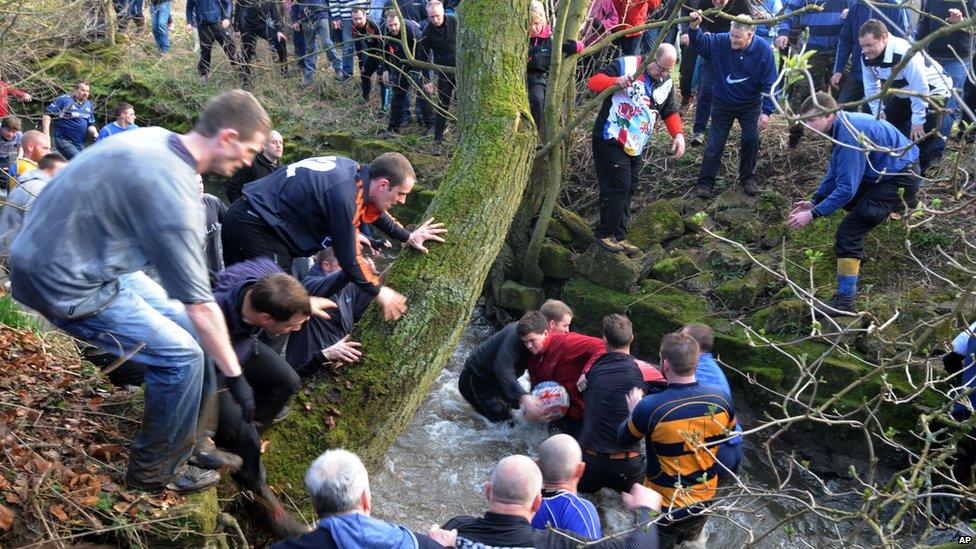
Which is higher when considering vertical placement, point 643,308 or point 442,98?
point 442,98

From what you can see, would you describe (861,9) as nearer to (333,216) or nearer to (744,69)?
(744,69)

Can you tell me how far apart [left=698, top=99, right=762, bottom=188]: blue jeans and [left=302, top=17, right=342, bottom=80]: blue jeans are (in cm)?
676

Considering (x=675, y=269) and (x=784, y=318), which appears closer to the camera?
(x=784, y=318)

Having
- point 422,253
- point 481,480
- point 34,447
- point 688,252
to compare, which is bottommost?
point 481,480

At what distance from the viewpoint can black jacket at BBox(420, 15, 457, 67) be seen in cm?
1098

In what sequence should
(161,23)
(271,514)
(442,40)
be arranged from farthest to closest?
(161,23)
(442,40)
(271,514)

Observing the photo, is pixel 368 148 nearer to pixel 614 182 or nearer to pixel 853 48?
pixel 614 182

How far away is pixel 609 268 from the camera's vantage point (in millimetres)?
8938

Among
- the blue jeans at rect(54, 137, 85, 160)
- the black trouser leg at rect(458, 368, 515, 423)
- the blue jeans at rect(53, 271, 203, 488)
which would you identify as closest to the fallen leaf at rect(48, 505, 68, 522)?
the blue jeans at rect(53, 271, 203, 488)

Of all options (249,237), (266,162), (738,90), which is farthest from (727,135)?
(249,237)

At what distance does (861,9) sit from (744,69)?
1549 millimetres

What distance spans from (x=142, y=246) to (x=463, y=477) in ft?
13.0

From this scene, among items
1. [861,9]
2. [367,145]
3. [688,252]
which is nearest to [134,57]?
[367,145]

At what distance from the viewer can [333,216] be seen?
482cm
